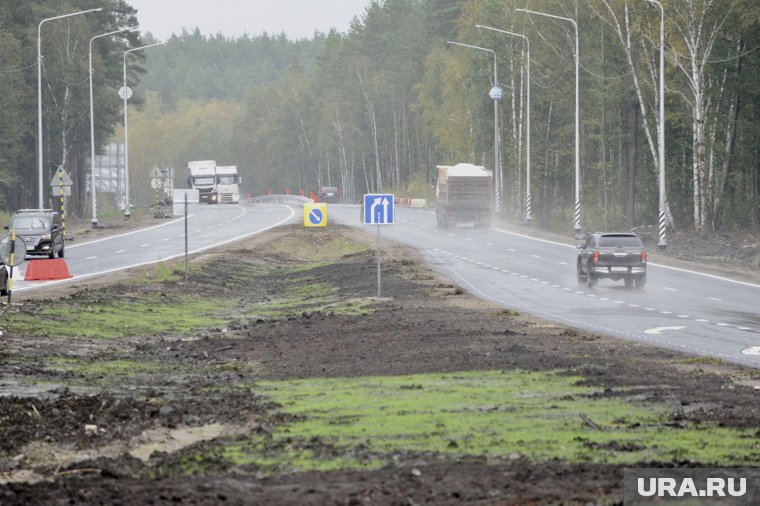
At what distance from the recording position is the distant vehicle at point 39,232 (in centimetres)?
5025

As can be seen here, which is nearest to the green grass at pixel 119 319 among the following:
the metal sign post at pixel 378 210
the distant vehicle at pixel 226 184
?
the metal sign post at pixel 378 210

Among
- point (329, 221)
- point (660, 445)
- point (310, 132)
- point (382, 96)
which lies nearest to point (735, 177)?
point (329, 221)

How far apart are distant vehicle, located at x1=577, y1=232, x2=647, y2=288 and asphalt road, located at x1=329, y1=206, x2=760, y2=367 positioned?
43 cm

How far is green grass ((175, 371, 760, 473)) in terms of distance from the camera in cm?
1102

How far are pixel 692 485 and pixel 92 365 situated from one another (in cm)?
1223

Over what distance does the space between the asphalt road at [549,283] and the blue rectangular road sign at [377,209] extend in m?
4.27

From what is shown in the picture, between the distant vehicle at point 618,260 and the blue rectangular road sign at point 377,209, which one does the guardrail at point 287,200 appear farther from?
the blue rectangular road sign at point 377,209

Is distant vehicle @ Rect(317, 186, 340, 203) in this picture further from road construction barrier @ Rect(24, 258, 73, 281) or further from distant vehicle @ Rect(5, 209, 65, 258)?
road construction barrier @ Rect(24, 258, 73, 281)

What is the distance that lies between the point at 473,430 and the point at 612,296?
26.5m

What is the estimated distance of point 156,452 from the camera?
1161 cm

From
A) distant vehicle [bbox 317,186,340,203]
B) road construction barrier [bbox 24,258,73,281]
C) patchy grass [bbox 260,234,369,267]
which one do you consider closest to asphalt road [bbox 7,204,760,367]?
road construction barrier [bbox 24,258,73,281]

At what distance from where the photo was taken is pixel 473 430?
493 inches

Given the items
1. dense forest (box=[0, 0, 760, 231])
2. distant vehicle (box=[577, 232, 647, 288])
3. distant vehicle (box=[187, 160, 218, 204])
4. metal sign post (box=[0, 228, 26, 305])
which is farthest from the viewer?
distant vehicle (box=[187, 160, 218, 204])

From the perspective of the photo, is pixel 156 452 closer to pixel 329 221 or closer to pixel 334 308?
pixel 334 308
